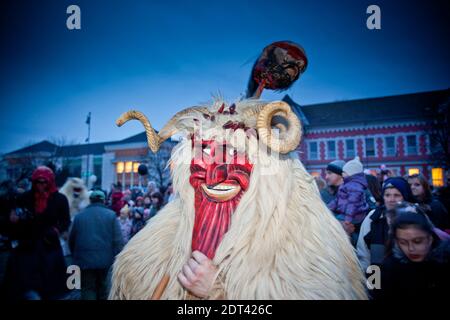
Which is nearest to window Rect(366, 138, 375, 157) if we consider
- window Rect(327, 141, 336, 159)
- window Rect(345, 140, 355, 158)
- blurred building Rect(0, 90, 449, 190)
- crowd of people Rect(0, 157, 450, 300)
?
blurred building Rect(0, 90, 449, 190)

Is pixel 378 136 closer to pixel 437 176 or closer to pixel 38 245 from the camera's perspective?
pixel 437 176

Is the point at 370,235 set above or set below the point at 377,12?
below

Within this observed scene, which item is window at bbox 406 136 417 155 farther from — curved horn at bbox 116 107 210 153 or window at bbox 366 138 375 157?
curved horn at bbox 116 107 210 153

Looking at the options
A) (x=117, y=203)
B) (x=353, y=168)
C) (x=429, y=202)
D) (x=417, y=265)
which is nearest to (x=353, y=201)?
(x=353, y=168)

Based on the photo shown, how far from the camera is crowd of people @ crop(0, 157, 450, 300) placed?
4.16 ft

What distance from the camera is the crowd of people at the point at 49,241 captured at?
198cm

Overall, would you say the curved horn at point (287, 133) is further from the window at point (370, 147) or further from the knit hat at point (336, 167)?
the window at point (370, 147)

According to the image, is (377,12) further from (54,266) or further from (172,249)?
(54,266)

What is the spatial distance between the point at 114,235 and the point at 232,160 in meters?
2.04

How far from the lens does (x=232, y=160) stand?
1.09 metres

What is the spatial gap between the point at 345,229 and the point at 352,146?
48.7ft

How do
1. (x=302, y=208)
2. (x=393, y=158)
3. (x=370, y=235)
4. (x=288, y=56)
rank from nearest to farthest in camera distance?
1. (x=302, y=208)
2. (x=288, y=56)
3. (x=370, y=235)
4. (x=393, y=158)

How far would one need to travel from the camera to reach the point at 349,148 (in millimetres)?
15562
